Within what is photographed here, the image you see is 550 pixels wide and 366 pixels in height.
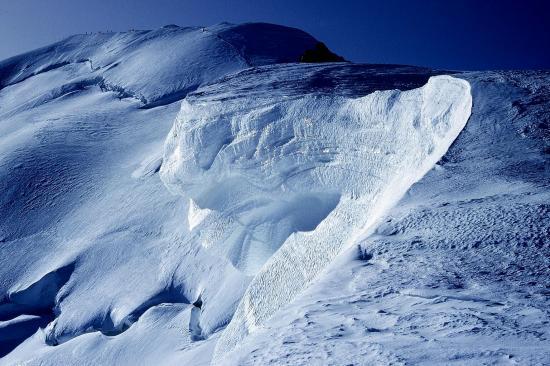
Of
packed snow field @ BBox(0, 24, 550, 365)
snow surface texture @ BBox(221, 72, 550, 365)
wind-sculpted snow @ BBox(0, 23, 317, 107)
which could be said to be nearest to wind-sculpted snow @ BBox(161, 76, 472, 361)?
packed snow field @ BBox(0, 24, 550, 365)

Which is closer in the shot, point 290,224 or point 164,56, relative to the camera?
point 290,224

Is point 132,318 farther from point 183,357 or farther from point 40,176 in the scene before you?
point 40,176

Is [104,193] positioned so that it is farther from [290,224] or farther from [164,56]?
[164,56]

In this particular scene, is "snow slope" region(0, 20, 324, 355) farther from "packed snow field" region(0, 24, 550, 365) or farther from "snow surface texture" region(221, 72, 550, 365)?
"snow surface texture" region(221, 72, 550, 365)

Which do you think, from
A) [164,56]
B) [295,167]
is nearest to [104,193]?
[295,167]

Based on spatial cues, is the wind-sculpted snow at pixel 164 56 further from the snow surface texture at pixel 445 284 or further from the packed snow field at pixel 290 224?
the snow surface texture at pixel 445 284

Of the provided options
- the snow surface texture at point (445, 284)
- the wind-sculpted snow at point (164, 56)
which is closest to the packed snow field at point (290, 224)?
the snow surface texture at point (445, 284)
